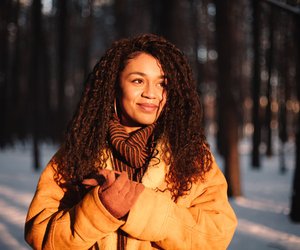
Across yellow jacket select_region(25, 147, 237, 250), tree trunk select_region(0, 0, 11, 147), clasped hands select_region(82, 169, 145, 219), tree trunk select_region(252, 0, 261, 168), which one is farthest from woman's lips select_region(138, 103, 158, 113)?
tree trunk select_region(0, 0, 11, 147)

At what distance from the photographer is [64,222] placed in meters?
1.45

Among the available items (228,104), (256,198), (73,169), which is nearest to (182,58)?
(73,169)

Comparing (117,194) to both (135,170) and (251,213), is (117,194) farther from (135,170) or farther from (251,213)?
(251,213)

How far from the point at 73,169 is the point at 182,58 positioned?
0.90m

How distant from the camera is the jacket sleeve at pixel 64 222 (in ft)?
4.50

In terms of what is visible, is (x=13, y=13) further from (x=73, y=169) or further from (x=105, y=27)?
(x=73, y=169)

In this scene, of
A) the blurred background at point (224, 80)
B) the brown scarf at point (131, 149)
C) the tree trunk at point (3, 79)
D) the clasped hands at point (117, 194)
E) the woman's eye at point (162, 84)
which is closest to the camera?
the clasped hands at point (117, 194)

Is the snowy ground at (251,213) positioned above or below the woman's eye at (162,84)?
below

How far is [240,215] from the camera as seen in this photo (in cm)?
592

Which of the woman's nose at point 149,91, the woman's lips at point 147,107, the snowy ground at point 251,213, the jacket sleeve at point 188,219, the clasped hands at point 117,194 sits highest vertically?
the woman's nose at point 149,91

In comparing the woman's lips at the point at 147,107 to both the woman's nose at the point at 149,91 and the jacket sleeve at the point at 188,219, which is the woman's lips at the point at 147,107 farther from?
the jacket sleeve at the point at 188,219

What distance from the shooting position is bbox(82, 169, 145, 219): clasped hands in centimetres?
135

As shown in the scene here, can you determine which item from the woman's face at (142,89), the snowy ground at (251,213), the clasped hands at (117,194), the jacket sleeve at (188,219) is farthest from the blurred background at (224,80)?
the clasped hands at (117,194)

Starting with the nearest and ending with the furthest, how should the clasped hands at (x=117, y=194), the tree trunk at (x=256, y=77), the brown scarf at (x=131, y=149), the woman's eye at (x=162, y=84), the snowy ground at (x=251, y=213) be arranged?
1. the clasped hands at (x=117, y=194)
2. the brown scarf at (x=131, y=149)
3. the woman's eye at (x=162, y=84)
4. the snowy ground at (x=251, y=213)
5. the tree trunk at (x=256, y=77)
